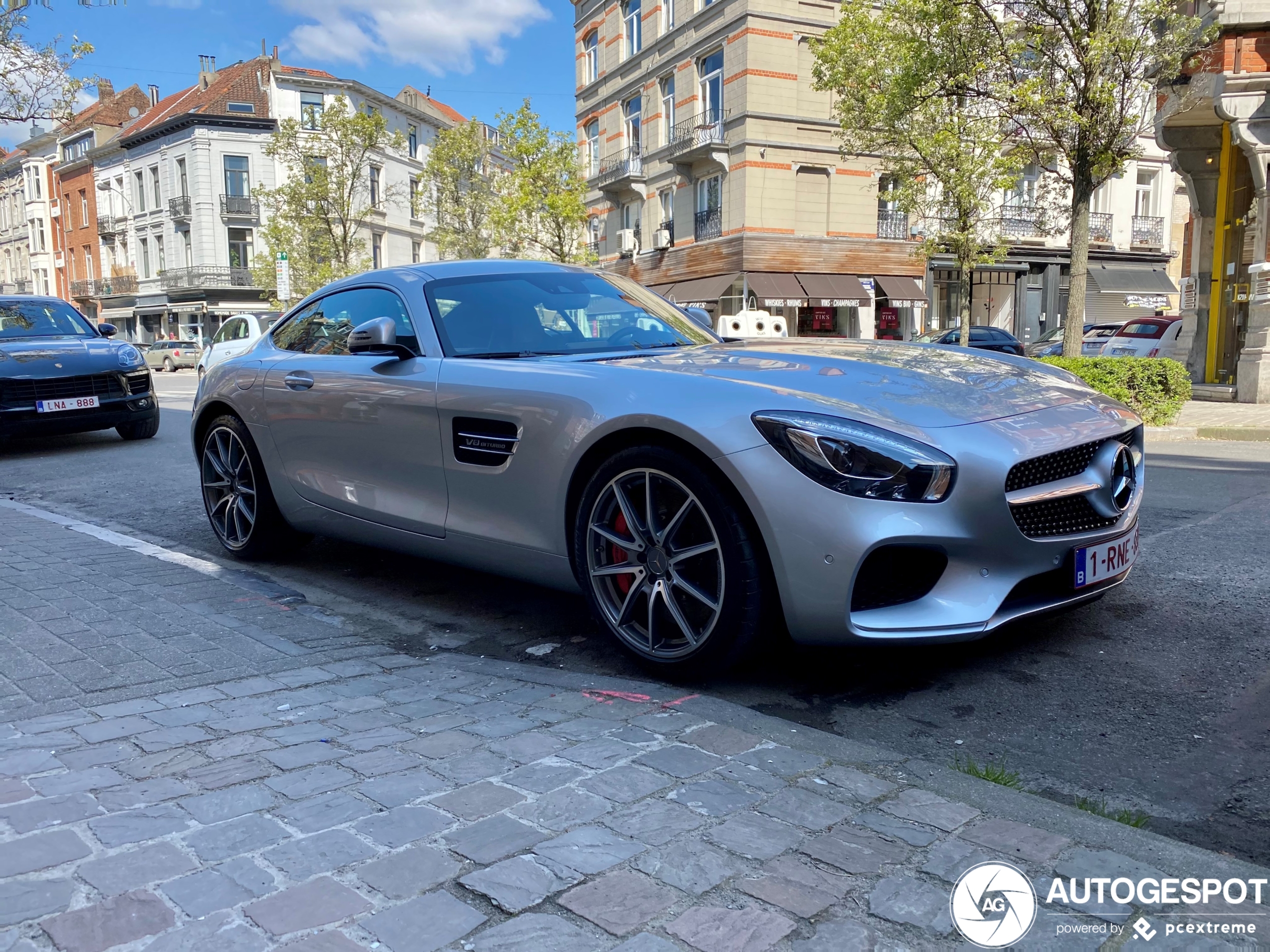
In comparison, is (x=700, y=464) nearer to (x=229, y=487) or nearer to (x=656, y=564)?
(x=656, y=564)

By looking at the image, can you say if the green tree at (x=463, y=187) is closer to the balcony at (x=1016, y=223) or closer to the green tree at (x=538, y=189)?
the green tree at (x=538, y=189)

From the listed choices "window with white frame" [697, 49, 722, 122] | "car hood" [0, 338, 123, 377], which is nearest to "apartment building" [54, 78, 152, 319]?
"window with white frame" [697, 49, 722, 122]

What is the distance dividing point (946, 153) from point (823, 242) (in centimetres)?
1461

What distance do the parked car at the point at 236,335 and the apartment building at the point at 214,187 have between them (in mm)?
28917

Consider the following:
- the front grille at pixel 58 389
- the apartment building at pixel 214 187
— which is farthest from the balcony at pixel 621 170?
the front grille at pixel 58 389

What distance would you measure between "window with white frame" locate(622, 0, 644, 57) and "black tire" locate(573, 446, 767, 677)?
3382cm

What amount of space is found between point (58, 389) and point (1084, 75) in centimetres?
1175

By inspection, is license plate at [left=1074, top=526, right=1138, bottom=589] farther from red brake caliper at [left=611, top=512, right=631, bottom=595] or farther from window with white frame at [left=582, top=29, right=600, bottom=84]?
window with white frame at [left=582, top=29, right=600, bottom=84]

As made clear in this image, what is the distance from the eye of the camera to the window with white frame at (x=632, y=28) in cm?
3394

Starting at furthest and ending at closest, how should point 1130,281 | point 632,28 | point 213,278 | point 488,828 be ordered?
point 213,278, point 1130,281, point 632,28, point 488,828

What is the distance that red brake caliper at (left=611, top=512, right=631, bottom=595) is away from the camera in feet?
10.4

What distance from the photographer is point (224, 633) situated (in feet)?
11.9

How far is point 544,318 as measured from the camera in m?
4.04

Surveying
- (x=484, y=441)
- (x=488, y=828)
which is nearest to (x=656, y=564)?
(x=484, y=441)
